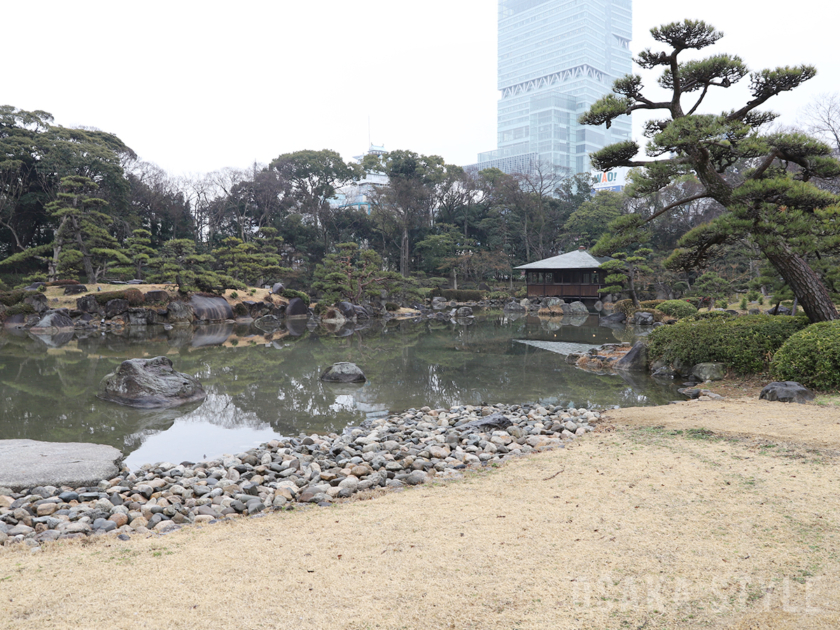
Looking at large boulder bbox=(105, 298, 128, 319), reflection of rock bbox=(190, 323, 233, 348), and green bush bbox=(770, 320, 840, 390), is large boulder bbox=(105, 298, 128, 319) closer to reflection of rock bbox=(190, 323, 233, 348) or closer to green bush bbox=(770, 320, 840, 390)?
reflection of rock bbox=(190, 323, 233, 348)

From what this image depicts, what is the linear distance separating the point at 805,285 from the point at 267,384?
7.77m

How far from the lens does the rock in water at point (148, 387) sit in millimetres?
6785

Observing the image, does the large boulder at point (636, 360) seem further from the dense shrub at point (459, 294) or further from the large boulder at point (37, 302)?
the dense shrub at point (459, 294)

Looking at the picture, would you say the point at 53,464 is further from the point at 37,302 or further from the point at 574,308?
the point at 574,308

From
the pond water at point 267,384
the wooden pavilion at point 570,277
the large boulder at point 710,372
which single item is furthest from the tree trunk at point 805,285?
the wooden pavilion at point 570,277

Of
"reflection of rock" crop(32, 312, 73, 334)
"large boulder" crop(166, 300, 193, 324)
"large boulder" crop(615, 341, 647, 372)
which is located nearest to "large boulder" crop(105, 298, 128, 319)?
"reflection of rock" crop(32, 312, 73, 334)

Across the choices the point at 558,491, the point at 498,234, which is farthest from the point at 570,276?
the point at 558,491

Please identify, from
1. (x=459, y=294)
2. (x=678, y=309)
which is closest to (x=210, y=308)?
(x=459, y=294)

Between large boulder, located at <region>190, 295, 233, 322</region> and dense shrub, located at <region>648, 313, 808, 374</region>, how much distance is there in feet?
54.0

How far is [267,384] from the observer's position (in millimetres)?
8219

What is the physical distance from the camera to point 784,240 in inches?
260

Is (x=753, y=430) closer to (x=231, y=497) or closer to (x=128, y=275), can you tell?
(x=231, y=497)

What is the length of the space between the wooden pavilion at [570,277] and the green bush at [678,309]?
24.7 feet

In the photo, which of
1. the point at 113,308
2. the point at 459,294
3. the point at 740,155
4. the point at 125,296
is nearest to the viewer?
the point at 740,155
